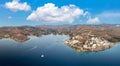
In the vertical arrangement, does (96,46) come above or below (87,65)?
above

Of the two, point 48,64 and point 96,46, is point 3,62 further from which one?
point 96,46

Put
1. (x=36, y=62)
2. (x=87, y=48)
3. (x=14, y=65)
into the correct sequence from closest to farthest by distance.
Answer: (x=14, y=65), (x=36, y=62), (x=87, y=48)

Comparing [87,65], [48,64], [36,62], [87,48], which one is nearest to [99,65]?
[87,65]

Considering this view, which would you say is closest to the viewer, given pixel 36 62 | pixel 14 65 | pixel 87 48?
pixel 14 65

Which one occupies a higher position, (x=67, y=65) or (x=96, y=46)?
(x=96, y=46)

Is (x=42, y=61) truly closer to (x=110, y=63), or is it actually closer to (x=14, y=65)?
(x=14, y=65)

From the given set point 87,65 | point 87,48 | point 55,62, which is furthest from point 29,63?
point 87,48

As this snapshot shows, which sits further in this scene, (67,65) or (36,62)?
(36,62)

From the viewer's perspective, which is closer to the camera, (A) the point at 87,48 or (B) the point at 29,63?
(B) the point at 29,63
